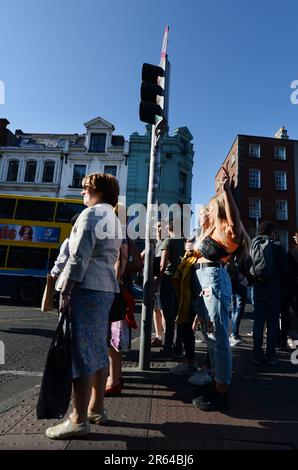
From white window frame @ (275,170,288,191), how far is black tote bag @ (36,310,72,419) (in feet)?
113

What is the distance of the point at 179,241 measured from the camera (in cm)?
494

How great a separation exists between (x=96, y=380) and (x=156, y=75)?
3785mm

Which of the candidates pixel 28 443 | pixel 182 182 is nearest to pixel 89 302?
pixel 28 443

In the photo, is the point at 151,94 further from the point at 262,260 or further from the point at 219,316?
the point at 219,316

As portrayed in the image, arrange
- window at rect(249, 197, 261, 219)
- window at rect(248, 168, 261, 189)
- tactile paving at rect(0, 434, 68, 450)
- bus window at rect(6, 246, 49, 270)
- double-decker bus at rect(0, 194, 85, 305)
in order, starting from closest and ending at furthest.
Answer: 1. tactile paving at rect(0, 434, 68, 450)
2. double-decker bus at rect(0, 194, 85, 305)
3. bus window at rect(6, 246, 49, 270)
4. window at rect(249, 197, 261, 219)
5. window at rect(248, 168, 261, 189)

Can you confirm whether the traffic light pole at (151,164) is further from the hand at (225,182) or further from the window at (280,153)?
the window at (280,153)

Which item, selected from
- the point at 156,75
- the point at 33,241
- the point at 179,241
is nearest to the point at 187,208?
the point at 179,241

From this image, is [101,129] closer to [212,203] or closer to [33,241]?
[33,241]

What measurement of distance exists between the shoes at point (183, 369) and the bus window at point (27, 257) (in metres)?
9.21

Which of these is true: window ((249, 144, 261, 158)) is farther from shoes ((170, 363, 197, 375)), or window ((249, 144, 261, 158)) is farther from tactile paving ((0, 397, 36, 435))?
tactile paving ((0, 397, 36, 435))

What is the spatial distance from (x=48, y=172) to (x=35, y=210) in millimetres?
16417

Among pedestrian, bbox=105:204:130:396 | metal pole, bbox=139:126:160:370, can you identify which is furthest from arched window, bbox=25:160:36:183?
pedestrian, bbox=105:204:130:396

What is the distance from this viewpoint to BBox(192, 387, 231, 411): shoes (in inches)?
107

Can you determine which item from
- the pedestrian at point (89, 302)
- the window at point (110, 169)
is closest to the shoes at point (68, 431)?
the pedestrian at point (89, 302)
